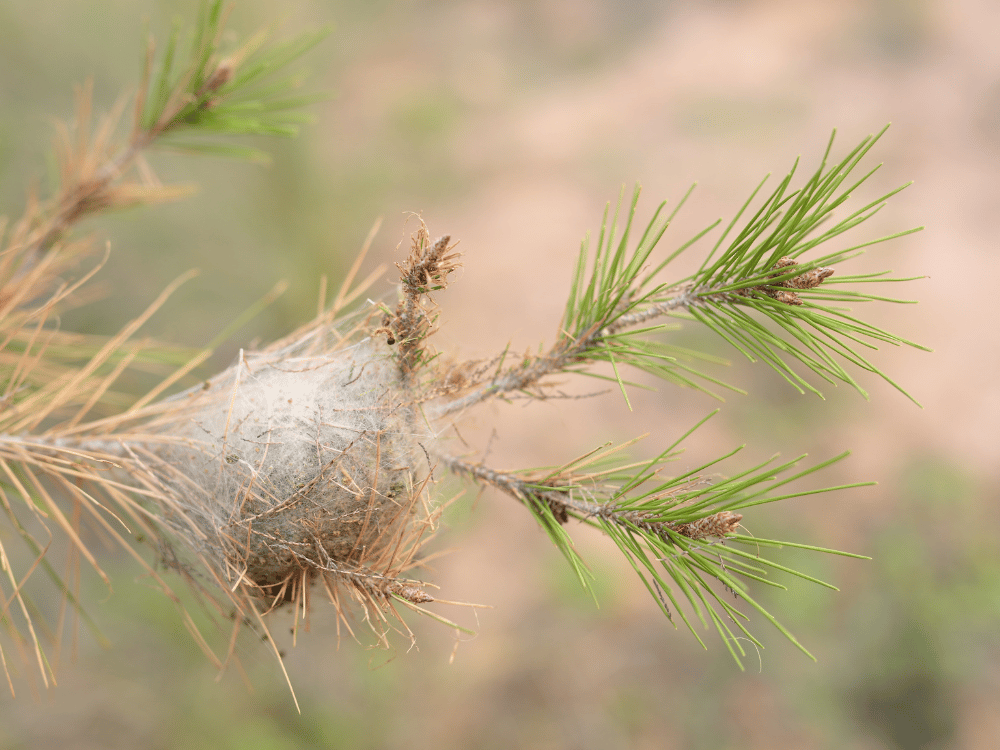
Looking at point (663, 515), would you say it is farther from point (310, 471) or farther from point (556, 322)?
point (556, 322)

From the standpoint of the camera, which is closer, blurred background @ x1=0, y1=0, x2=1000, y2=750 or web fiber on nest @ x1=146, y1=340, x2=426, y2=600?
web fiber on nest @ x1=146, y1=340, x2=426, y2=600

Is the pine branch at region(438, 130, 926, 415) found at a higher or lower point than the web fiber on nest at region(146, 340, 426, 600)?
higher

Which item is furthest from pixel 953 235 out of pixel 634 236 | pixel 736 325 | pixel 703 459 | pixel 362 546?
pixel 362 546

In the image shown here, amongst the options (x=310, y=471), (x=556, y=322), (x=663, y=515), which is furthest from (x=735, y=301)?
(x=556, y=322)

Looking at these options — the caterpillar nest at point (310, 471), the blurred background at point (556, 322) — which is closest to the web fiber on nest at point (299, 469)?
the caterpillar nest at point (310, 471)

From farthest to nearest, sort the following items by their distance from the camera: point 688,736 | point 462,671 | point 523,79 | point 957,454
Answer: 1. point 523,79
2. point 957,454
3. point 462,671
4. point 688,736

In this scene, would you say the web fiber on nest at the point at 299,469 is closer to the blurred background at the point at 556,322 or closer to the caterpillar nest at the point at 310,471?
the caterpillar nest at the point at 310,471

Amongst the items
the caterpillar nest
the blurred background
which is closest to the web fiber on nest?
the caterpillar nest

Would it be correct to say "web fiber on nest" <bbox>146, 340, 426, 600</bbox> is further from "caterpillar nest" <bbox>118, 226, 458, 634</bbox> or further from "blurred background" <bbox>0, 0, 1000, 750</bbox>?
"blurred background" <bbox>0, 0, 1000, 750</bbox>

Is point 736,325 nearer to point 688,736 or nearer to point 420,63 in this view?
point 688,736
